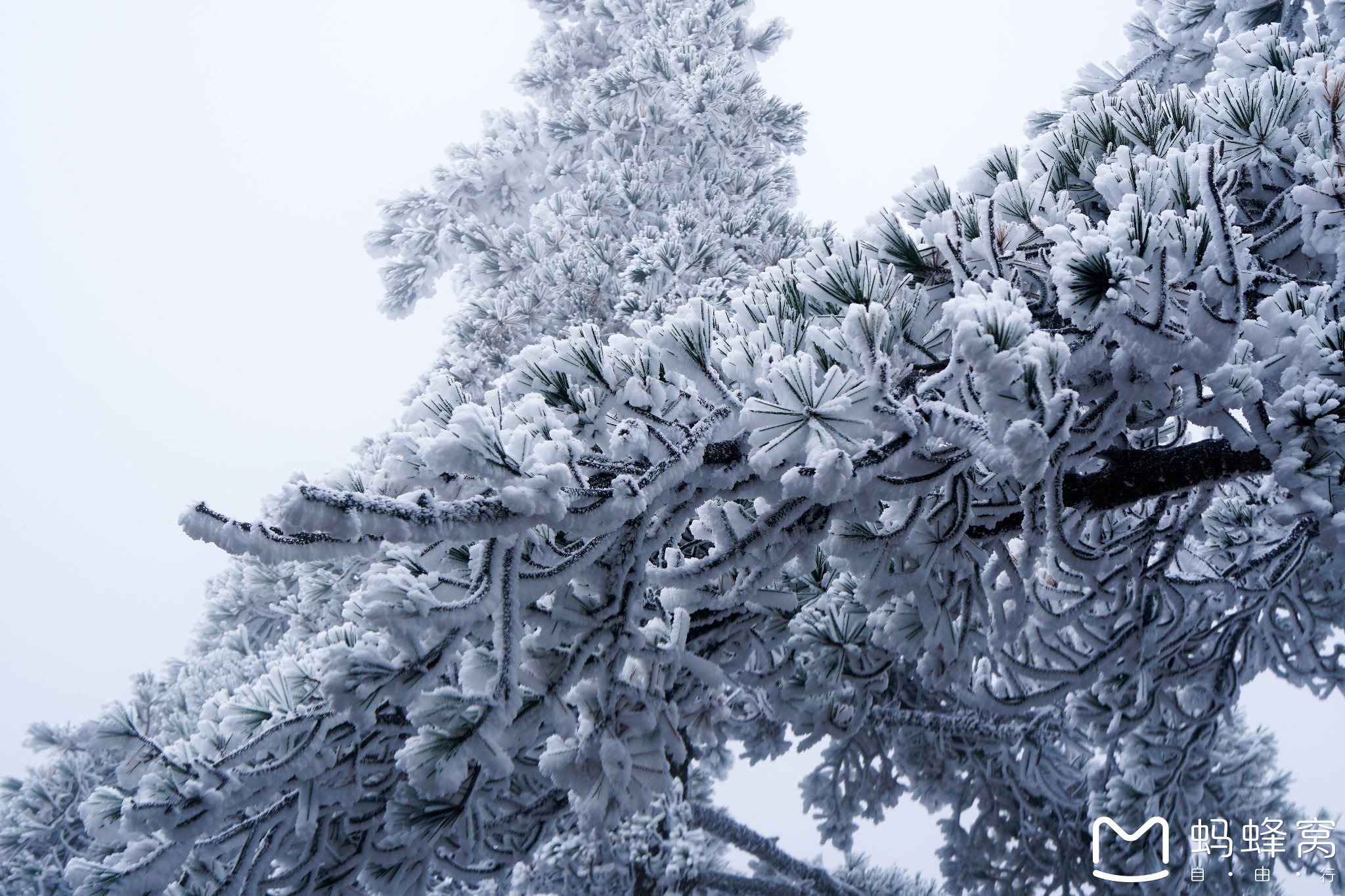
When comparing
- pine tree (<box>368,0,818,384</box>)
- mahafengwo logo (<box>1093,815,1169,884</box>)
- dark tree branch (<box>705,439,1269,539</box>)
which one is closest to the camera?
dark tree branch (<box>705,439,1269,539</box>)

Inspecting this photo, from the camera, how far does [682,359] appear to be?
1784mm

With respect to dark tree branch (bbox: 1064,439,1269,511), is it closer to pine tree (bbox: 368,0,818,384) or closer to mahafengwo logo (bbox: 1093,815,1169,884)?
mahafengwo logo (bbox: 1093,815,1169,884)

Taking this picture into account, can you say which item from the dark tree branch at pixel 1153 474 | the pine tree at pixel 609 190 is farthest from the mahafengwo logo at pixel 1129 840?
the pine tree at pixel 609 190

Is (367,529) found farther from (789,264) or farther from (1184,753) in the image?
(1184,753)

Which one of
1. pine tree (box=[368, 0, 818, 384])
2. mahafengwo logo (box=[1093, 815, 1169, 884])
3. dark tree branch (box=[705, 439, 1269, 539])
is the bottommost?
mahafengwo logo (box=[1093, 815, 1169, 884])

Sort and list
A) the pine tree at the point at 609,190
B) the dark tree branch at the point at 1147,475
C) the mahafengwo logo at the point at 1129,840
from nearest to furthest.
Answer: the dark tree branch at the point at 1147,475, the mahafengwo logo at the point at 1129,840, the pine tree at the point at 609,190

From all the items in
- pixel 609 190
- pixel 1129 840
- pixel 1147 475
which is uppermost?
pixel 609 190

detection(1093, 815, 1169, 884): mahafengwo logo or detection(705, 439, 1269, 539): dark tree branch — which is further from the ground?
detection(705, 439, 1269, 539): dark tree branch

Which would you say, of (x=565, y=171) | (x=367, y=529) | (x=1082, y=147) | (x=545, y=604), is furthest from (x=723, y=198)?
(x=367, y=529)

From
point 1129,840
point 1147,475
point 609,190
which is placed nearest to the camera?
point 1147,475

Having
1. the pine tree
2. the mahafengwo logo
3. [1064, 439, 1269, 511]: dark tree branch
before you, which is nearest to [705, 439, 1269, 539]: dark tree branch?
[1064, 439, 1269, 511]: dark tree branch

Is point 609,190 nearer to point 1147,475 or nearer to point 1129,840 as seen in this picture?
point 1147,475

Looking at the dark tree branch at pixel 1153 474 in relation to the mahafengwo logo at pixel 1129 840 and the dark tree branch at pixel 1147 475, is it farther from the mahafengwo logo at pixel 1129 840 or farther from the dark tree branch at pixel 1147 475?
the mahafengwo logo at pixel 1129 840

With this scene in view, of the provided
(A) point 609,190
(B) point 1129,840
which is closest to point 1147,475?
(B) point 1129,840
